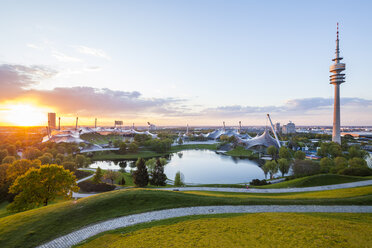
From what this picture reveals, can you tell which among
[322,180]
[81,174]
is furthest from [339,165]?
[81,174]

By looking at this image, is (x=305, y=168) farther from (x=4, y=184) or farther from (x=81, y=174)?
(x=4, y=184)

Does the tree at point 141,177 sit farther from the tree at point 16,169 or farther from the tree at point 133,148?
the tree at point 133,148

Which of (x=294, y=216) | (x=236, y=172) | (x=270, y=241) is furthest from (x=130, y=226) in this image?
(x=236, y=172)

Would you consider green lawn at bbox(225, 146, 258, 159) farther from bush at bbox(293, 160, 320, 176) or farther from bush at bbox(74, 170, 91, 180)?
bush at bbox(74, 170, 91, 180)

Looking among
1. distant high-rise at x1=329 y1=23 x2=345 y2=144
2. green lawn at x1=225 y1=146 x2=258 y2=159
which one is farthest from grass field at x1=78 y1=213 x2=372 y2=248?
distant high-rise at x1=329 y1=23 x2=345 y2=144

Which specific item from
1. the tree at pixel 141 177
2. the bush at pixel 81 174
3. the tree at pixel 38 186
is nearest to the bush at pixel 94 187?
the tree at pixel 141 177

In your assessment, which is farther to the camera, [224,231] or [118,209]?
[118,209]

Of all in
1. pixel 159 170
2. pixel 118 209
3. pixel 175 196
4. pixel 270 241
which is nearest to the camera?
pixel 270 241

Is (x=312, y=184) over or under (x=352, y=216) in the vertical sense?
under

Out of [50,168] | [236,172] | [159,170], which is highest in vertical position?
[50,168]

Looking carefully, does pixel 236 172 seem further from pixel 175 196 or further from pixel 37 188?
pixel 37 188
